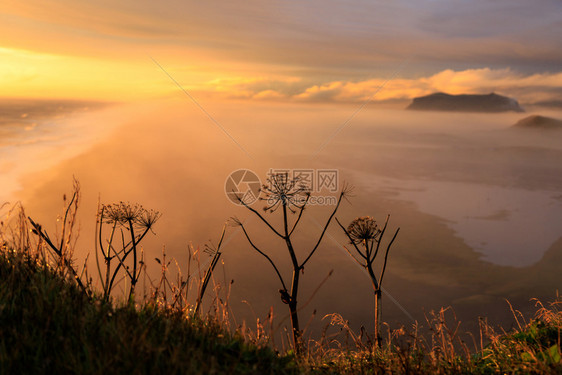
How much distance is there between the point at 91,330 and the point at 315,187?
3468 millimetres

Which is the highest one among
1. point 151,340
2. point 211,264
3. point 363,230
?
point 363,230

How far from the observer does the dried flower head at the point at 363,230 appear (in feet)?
20.8

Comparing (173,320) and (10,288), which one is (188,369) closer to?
(173,320)

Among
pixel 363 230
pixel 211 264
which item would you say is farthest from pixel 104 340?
pixel 363 230

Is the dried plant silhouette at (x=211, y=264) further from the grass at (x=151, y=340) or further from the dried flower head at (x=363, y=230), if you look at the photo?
the dried flower head at (x=363, y=230)

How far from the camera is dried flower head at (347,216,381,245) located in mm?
6352

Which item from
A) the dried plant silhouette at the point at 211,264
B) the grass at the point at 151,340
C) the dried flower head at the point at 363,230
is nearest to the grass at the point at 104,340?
the grass at the point at 151,340

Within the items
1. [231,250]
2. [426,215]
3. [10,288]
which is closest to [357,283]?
[231,250]

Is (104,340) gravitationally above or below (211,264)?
below

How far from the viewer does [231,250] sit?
50.0m

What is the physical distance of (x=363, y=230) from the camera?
20.9ft

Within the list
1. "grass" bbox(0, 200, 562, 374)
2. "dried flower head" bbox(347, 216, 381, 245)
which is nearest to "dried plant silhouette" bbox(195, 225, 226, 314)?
"grass" bbox(0, 200, 562, 374)

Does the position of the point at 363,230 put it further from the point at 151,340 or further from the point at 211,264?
the point at 151,340

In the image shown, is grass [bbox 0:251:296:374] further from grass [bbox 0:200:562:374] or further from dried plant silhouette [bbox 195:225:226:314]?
dried plant silhouette [bbox 195:225:226:314]
